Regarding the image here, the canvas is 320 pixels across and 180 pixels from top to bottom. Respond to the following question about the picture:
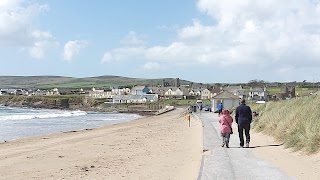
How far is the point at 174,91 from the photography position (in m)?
158

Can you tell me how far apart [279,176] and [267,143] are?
6.50 meters

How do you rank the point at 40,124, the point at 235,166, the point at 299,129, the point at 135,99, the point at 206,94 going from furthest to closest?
the point at 206,94 → the point at 135,99 → the point at 40,124 → the point at 299,129 → the point at 235,166

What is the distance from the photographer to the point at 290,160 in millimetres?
11789

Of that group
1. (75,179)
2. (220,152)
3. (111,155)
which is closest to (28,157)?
(111,155)

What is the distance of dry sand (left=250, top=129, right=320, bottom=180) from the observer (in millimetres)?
10031

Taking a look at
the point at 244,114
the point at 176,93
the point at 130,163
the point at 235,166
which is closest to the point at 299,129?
the point at 244,114

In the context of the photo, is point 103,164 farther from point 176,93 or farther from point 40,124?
point 176,93

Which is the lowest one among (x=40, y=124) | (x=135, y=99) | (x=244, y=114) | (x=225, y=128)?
(x=40, y=124)

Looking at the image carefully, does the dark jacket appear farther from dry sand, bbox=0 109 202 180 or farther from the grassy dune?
dry sand, bbox=0 109 202 180

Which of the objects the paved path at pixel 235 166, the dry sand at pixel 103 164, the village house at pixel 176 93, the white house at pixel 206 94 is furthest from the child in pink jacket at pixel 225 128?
the village house at pixel 176 93

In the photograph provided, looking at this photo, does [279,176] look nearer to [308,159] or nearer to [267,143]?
[308,159]

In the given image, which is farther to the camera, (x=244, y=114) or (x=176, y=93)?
(x=176, y=93)

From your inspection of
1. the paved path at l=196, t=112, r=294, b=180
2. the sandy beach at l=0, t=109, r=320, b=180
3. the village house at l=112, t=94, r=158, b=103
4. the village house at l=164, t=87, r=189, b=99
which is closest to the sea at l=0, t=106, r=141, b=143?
the sandy beach at l=0, t=109, r=320, b=180

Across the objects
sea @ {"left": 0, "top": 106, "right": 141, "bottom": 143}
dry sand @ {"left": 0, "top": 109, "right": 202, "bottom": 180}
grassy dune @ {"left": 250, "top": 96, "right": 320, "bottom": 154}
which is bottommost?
sea @ {"left": 0, "top": 106, "right": 141, "bottom": 143}
